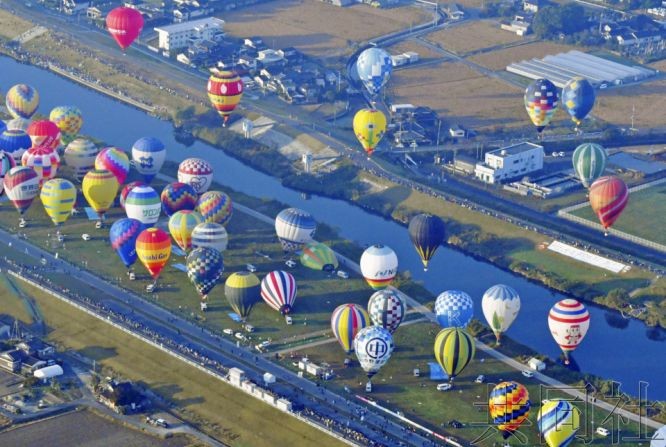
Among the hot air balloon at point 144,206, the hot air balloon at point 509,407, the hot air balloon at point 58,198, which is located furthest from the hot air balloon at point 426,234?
the hot air balloon at point 58,198

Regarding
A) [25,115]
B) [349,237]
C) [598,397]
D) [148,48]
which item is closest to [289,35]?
[148,48]

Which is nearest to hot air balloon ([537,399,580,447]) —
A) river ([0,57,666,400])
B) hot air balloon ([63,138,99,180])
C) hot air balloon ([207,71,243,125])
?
river ([0,57,666,400])

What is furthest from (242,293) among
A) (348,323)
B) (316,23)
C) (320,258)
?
(316,23)

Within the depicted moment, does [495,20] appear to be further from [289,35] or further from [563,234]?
[563,234]

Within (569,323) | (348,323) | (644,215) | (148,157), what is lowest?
(644,215)

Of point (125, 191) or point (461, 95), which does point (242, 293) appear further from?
point (461, 95)

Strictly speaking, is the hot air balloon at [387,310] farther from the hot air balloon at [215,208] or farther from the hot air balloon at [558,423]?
the hot air balloon at [215,208]
